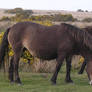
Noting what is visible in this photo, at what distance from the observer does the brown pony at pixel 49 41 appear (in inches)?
327

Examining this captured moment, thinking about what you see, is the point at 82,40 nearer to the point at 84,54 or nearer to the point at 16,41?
the point at 84,54

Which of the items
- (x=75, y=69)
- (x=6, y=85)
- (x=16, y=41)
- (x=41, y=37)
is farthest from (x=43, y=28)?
(x=75, y=69)

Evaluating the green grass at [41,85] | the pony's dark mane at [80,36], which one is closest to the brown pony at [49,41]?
the pony's dark mane at [80,36]

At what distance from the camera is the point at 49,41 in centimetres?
848

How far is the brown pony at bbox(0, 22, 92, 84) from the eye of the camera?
830cm

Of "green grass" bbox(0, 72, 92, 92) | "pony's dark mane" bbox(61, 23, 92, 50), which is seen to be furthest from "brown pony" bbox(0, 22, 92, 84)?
"green grass" bbox(0, 72, 92, 92)

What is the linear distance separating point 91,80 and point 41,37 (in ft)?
6.40

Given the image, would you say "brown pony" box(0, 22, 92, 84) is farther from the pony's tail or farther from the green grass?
the green grass

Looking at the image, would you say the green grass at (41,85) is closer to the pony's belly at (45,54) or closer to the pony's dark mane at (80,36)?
the pony's belly at (45,54)

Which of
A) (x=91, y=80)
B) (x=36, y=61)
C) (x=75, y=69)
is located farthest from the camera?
(x=75, y=69)

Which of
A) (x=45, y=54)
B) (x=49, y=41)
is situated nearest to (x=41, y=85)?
(x=45, y=54)

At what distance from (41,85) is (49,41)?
1.32 metres

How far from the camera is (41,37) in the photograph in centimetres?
857

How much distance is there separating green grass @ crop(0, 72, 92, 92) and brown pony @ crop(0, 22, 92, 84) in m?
0.36
